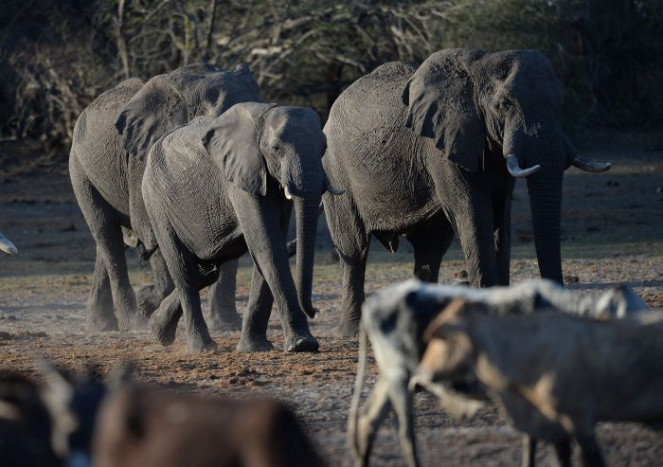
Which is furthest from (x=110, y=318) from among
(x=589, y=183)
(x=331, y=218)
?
(x=589, y=183)

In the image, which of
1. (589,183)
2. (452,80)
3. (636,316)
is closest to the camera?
(636,316)

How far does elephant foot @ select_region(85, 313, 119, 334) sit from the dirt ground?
0.47ft

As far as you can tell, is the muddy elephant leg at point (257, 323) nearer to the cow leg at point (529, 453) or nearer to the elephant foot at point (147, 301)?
the elephant foot at point (147, 301)

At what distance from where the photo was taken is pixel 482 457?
670 cm

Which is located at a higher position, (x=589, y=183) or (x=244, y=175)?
(x=244, y=175)

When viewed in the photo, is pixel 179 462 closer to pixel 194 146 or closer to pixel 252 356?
pixel 252 356

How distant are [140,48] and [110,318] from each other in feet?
39.2

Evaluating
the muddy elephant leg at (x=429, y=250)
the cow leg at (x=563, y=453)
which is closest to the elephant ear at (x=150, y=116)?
the muddy elephant leg at (x=429, y=250)

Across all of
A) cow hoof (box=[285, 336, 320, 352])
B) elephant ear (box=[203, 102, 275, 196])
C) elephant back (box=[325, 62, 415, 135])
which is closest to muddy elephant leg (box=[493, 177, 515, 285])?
elephant back (box=[325, 62, 415, 135])

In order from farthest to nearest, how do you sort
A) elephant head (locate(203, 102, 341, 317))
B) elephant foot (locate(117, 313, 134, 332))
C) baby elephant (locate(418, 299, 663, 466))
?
elephant foot (locate(117, 313, 134, 332)) < elephant head (locate(203, 102, 341, 317)) < baby elephant (locate(418, 299, 663, 466))

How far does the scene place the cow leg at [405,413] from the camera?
619 cm

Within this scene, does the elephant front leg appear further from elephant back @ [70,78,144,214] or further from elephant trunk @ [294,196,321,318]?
elephant back @ [70,78,144,214]

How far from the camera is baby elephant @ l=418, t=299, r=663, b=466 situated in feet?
18.5

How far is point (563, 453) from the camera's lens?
598 centimetres
